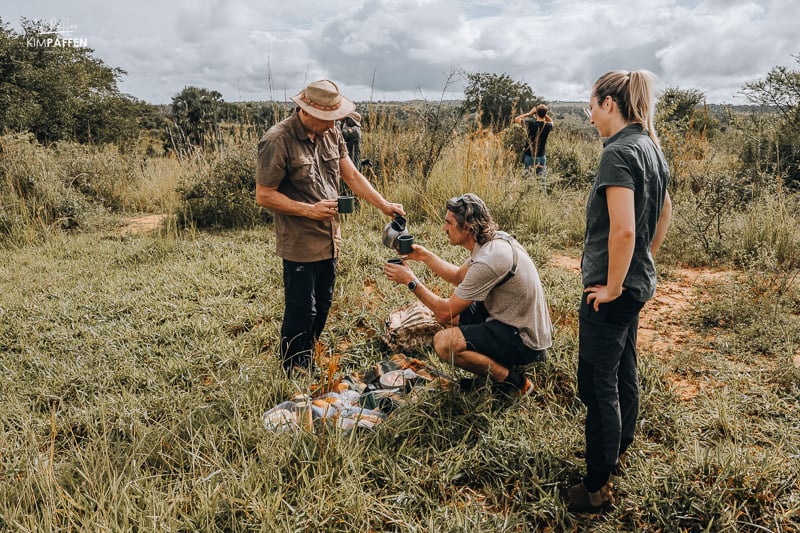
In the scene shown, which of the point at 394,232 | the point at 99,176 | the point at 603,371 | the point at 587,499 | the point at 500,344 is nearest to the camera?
the point at 603,371

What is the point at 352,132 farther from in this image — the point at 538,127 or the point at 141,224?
the point at 141,224

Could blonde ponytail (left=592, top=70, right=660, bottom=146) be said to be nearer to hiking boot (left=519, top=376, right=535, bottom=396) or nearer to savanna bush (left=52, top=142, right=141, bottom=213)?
hiking boot (left=519, top=376, right=535, bottom=396)

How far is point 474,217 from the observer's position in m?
2.75

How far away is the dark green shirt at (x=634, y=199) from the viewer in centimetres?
174

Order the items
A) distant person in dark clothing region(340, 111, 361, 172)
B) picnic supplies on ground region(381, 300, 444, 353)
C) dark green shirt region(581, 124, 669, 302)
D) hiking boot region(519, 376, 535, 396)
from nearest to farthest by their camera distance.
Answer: dark green shirt region(581, 124, 669, 302), hiking boot region(519, 376, 535, 396), picnic supplies on ground region(381, 300, 444, 353), distant person in dark clothing region(340, 111, 361, 172)

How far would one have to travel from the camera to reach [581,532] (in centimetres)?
207

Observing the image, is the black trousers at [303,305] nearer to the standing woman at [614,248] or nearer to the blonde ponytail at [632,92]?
the standing woman at [614,248]

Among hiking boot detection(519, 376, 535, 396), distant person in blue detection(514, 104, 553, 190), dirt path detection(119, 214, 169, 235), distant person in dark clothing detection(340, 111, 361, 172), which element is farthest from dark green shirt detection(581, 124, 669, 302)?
dirt path detection(119, 214, 169, 235)

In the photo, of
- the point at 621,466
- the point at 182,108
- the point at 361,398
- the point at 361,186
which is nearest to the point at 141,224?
the point at 361,186

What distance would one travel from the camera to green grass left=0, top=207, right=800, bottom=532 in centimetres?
199

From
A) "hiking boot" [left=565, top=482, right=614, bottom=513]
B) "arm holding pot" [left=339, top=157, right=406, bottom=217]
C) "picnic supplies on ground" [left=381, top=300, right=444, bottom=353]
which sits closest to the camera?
"hiking boot" [left=565, top=482, right=614, bottom=513]

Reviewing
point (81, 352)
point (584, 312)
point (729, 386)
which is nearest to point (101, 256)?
point (81, 352)

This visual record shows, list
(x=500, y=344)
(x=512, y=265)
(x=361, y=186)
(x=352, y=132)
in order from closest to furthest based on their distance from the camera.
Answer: (x=512, y=265) → (x=500, y=344) → (x=361, y=186) → (x=352, y=132)

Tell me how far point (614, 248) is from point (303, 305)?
1.84 meters
